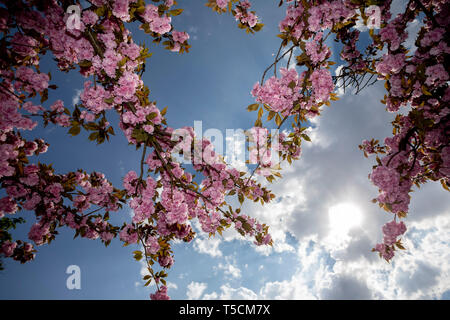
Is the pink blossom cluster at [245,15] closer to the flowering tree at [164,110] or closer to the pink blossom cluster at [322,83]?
the flowering tree at [164,110]

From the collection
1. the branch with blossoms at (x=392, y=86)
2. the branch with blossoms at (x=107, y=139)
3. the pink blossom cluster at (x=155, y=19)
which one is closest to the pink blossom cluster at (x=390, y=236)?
the branch with blossoms at (x=392, y=86)

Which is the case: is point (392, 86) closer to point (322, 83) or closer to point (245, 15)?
point (322, 83)

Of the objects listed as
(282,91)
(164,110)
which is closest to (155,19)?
(164,110)

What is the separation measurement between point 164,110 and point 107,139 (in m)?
1.01

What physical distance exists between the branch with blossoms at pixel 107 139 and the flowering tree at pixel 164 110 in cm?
2

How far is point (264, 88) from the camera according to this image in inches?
112

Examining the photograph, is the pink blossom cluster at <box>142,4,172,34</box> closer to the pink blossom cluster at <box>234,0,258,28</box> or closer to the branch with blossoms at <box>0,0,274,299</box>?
the branch with blossoms at <box>0,0,274,299</box>

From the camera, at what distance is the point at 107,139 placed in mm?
3002


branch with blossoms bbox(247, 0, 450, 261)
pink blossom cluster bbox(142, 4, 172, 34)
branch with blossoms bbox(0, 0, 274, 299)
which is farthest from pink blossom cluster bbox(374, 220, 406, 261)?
pink blossom cluster bbox(142, 4, 172, 34)

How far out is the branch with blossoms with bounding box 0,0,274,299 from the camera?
8.46 feet

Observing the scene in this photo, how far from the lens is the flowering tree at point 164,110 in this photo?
2.55 m
